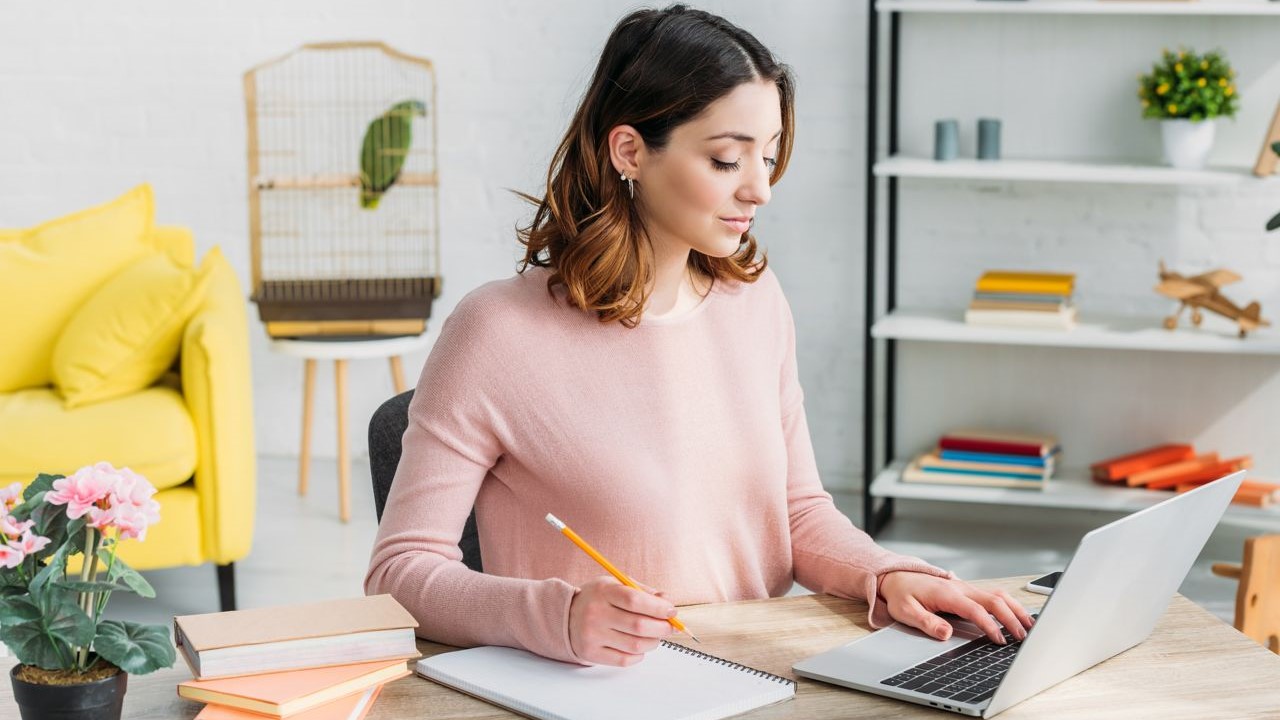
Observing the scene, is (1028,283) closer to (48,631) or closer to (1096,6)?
(1096,6)

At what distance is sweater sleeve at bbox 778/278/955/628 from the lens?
1419 millimetres

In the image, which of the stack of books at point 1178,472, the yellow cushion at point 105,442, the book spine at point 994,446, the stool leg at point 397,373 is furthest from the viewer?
the stool leg at point 397,373

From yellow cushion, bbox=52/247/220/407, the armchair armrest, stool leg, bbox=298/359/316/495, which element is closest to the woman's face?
the armchair armrest

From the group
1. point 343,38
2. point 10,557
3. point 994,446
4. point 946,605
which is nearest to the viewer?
point 10,557

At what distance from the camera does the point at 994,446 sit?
367 centimetres

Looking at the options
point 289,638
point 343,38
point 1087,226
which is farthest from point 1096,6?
point 289,638

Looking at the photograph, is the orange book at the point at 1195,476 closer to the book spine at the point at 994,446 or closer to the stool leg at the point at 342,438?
the book spine at the point at 994,446

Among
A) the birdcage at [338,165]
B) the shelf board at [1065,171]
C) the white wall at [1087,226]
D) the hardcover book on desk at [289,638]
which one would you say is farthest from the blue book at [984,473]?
the hardcover book on desk at [289,638]

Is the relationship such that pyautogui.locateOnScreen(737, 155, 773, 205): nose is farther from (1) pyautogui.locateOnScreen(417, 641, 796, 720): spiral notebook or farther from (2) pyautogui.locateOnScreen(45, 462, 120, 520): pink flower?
(2) pyautogui.locateOnScreen(45, 462, 120, 520): pink flower

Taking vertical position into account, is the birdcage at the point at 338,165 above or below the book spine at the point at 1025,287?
above

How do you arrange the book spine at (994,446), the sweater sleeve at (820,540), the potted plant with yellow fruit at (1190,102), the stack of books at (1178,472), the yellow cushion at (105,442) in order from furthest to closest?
the book spine at (994,446), the stack of books at (1178,472), the potted plant with yellow fruit at (1190,102), the yellow cushion at (105,442), the sweater sleeve at (820,540)

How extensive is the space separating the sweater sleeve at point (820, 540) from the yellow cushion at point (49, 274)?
7.11ft

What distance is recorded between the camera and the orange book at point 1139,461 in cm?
360

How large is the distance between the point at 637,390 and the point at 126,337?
6.27 feet
